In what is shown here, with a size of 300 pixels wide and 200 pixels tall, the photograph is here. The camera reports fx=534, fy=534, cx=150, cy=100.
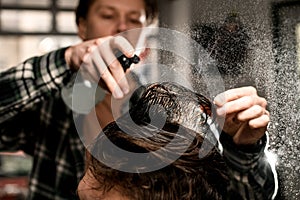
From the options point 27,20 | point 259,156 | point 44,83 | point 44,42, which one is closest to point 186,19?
point 259,156

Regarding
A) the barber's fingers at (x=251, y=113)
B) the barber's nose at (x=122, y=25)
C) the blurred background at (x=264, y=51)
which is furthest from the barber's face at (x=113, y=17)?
the barber's fingers at (x=251, y=113)

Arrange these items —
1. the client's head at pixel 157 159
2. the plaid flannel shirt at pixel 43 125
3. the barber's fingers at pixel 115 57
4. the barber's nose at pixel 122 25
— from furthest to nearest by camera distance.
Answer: the plaid flannel shirt at pixel 43 125
the barber's nose at pixel 122 25
the barber's fingers at pixel 115 57
the client's head at pixel 157 159

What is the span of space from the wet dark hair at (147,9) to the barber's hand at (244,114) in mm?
201

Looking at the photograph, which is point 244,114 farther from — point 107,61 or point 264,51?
point 107,61

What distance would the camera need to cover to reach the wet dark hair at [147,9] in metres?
0.77

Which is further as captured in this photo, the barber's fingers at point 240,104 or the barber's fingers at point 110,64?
the barber's fingers at point 110,64

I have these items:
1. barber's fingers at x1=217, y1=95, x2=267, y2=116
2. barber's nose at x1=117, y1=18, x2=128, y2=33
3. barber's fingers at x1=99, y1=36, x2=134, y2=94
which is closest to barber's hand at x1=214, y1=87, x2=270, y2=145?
barber's fingers at x1=217, y1=95, x2=267, y2=116

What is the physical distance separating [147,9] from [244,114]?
29 cm

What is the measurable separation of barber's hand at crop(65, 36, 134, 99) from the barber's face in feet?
0.19

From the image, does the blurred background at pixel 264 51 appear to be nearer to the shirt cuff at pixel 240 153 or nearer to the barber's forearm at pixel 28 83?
the shirt cuff at pixel 240 153

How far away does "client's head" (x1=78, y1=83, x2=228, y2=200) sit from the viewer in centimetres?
53

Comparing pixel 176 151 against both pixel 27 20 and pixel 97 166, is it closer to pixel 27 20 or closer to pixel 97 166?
pixel 97 166

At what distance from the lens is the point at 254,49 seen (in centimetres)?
62

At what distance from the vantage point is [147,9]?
2.62 ft
